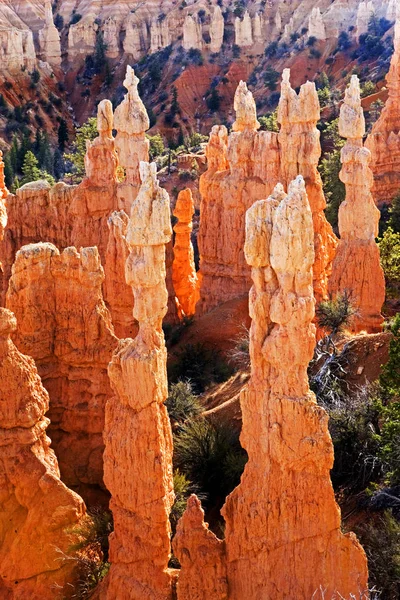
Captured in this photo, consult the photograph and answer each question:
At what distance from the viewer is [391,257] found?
83.1 feet

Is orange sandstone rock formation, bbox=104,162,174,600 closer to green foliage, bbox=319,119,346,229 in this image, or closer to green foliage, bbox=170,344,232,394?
green foliage, bbox=170,344,232,394

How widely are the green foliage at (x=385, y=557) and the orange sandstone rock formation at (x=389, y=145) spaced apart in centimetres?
2541

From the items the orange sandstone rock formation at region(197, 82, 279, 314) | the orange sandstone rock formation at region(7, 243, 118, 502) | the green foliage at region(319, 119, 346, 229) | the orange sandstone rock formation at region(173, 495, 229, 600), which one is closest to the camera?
the orange sandstone rock formation at region(173, 495, 229, 600)

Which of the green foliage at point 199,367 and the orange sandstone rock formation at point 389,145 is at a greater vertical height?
the orange sandstone rock formation at point 389,145

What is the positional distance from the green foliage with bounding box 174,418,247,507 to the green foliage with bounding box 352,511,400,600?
3.07m

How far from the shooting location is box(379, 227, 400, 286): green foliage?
25219 mm

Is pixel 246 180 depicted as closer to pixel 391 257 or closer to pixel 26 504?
pixel 391 257

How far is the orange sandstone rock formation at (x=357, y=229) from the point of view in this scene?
22.7 metres

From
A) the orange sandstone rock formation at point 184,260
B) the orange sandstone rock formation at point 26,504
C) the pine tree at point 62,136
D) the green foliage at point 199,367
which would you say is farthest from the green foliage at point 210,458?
the pine tree at point 62,136

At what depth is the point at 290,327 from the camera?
1144 cm

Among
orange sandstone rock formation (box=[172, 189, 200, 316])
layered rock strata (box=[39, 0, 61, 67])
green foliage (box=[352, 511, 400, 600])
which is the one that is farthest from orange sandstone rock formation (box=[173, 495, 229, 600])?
layered rock strata (box=[39, 0, 61, 67])

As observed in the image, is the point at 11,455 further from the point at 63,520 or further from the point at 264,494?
the point at 264,494

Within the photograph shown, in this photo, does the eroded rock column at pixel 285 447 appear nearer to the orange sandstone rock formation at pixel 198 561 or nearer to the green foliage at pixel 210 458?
the orange sandstone rock formation at pixel 198 561

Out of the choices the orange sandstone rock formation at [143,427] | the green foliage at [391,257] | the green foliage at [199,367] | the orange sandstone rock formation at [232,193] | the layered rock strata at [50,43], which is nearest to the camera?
the orange sandstone rock formation at [143,427]
